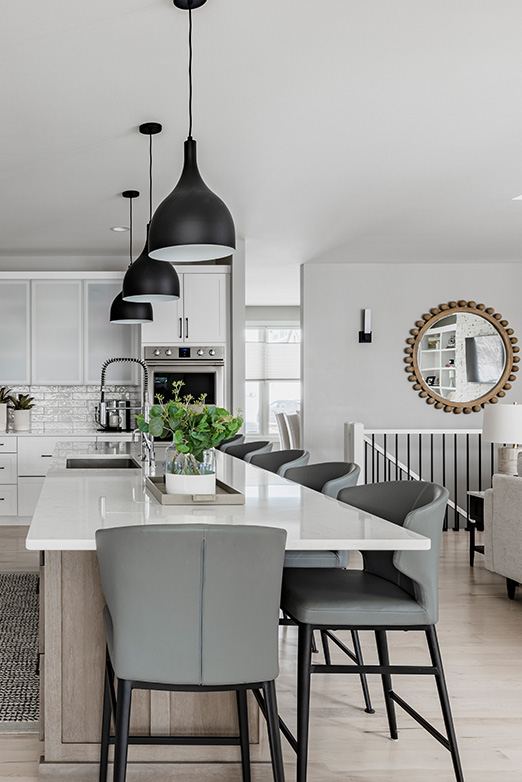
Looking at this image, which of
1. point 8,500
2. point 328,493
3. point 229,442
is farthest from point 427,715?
point 8,500

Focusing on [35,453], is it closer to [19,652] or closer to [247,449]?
[247,449]

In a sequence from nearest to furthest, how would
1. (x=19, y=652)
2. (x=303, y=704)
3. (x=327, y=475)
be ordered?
1. (x=303, y=704)
2. (x=327, y=475)
3. (x=19, y=652)

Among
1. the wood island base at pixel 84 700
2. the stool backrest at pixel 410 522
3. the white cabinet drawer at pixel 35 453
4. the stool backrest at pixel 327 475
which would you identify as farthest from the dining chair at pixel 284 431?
the wood island base at pixel 84 700

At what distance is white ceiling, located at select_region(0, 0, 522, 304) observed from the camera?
2707 mm

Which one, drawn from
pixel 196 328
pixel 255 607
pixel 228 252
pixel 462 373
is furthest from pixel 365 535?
pixel 462 373

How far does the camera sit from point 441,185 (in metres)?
4.75

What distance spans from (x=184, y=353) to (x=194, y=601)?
501 centimetres

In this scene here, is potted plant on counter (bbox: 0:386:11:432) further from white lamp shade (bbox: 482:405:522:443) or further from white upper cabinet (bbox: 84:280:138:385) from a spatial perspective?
white lamp shade (bbox: 482:405:522:443)

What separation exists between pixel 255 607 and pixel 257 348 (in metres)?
10.7

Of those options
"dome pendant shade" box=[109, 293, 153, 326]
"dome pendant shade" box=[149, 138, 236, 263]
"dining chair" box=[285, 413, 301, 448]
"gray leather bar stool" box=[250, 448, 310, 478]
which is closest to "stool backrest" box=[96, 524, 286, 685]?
"dome pendant shade" box=[149, 138, 236, 263]

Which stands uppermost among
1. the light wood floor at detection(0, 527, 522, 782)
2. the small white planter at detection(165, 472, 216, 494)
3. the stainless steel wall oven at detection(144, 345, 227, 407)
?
the stainless steel wall oven at detection(144, 345, 227, 407)

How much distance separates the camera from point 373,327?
7.57 metres

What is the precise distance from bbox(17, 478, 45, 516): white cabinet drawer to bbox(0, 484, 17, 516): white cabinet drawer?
0.05m

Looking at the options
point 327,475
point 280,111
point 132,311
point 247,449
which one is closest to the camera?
point 327,475
